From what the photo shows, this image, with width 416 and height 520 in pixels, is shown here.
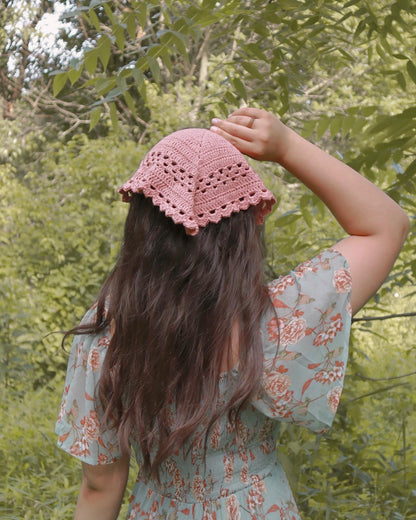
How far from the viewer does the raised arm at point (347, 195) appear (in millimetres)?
1184

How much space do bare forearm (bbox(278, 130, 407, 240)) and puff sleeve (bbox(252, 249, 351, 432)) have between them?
0.08 metres

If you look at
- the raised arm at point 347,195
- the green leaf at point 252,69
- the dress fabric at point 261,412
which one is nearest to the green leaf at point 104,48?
the green leaf at point 252,69

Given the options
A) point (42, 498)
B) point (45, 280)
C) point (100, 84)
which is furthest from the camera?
point (45, 280)

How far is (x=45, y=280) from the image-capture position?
19.6ft

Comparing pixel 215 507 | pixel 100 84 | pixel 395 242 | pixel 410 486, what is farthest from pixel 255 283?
pixel 410 486

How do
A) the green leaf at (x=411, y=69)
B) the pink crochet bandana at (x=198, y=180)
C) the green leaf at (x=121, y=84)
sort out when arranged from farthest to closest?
the green leaf at (x=411, y=69), the green leaf at (x=121, y=84), the pink crochet bandana at (x=198, y=180)

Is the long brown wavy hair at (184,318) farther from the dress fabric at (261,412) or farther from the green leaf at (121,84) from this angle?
the green leaf at (121,84)

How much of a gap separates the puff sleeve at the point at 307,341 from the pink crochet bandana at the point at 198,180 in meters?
0.16

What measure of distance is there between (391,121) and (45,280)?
4548mm

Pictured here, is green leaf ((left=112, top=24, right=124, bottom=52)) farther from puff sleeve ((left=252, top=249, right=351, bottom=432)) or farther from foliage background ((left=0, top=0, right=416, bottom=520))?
puff sleeve ((left=252, top=249, right=351, bottom=432))

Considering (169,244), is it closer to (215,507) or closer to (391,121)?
(215,507)

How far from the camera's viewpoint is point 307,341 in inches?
46.1

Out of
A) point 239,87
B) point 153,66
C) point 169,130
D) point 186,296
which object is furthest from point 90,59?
point 169,130

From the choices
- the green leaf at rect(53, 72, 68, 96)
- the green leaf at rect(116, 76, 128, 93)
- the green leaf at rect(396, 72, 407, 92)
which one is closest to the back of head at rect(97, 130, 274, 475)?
the green leaf at rect(116, 76, 128, 93)
